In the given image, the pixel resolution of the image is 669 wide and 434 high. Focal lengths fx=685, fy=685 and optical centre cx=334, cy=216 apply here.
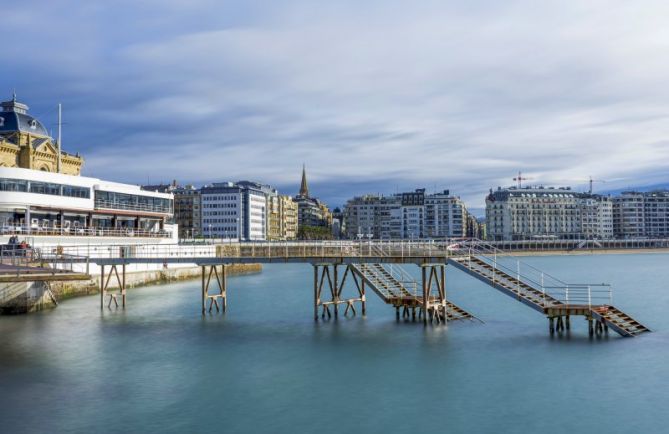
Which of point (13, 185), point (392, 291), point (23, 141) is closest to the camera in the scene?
point (392, 291)

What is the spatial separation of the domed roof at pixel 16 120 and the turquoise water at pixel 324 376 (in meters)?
58.9

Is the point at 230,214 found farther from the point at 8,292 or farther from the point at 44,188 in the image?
the point at 8,292

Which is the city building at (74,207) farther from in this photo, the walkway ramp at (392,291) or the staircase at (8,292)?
the walkway ramp at (392,291)

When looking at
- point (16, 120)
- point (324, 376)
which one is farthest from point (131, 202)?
point (324, 376)

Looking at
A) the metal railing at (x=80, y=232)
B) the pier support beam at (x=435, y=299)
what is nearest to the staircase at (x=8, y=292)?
the metal railing at (x=80, y=232)

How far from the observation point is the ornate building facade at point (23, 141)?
9581 centimetres

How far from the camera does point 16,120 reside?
9912cm

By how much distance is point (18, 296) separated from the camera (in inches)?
2051

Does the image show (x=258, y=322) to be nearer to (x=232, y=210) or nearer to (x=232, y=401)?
(x=232, y=401)

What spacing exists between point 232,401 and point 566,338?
70.1 ft

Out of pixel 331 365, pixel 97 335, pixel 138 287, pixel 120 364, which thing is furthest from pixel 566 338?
pixel 138 287

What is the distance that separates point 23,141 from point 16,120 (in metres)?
3.28

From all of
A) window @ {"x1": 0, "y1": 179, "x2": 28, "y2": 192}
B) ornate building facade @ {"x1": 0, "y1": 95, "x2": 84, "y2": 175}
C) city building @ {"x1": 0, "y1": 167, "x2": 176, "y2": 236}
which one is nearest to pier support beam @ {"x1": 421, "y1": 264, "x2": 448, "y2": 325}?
city building @ {"x1": 0, "y1": 167, "x2": 176, "y2": 236}

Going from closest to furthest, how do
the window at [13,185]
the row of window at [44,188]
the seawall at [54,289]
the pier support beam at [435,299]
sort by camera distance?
the pier support beam at [435,299]
the seawall at [54,289]
the window at [13,185]
the row of window at [44,188]
